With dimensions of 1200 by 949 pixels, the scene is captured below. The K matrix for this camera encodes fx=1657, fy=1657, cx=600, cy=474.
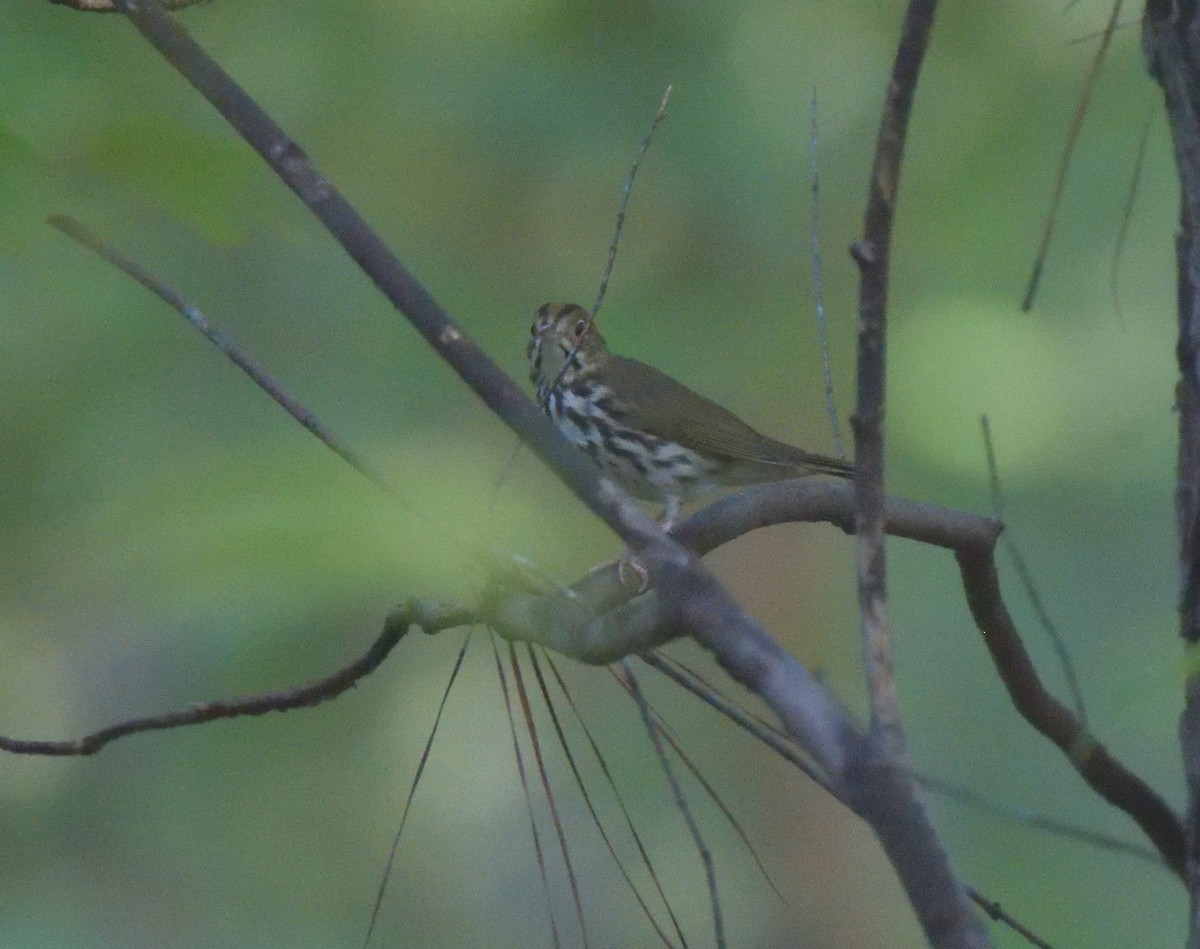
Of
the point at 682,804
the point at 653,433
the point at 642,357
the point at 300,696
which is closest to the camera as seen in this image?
the point at 682,804

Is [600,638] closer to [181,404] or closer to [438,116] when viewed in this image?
[181,404]

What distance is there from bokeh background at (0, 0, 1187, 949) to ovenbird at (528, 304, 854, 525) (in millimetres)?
180

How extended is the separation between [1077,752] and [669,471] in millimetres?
1677

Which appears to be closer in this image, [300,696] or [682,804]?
[682,804]

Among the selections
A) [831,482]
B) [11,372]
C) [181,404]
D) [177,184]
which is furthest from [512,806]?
[177,184]

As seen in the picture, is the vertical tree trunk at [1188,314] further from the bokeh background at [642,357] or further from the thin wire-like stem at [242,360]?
the bokeh background at [642,357]

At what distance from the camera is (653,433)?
3.56 metres

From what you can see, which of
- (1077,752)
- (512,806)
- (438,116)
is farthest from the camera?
(512,806)

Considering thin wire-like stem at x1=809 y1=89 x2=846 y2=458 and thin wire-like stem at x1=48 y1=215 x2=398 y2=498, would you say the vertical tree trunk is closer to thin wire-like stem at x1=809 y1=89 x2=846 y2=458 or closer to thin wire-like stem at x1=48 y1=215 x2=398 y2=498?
thin wire-like stem at x1=809 y1=89 x2=846 y2=458

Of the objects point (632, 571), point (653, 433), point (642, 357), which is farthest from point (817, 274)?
point (642, 357)


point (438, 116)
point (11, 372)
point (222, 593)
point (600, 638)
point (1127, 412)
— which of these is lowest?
point (222, 593)

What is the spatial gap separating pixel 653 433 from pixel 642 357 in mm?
619

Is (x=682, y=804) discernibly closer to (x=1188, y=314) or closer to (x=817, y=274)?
(x=817, y=274)

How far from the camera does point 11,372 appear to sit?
9.08 ft
